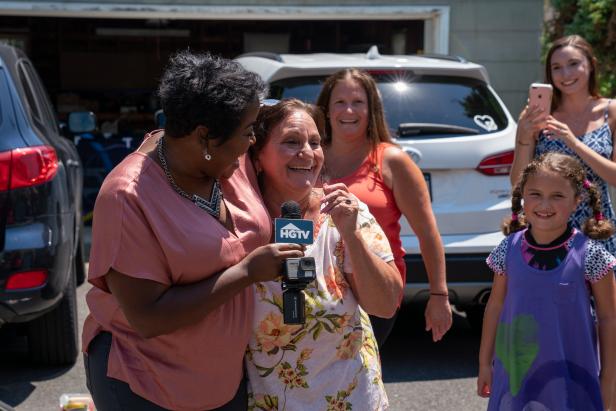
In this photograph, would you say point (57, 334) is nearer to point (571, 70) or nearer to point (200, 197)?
point (571, 70)

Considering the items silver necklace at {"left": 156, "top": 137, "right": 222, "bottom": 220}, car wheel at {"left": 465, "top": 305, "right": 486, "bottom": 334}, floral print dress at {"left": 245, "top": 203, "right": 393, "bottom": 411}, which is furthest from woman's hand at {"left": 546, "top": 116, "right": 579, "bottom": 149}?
car wheel at {"left": 465, "top": 305, "right": 486, "bottom": 334}

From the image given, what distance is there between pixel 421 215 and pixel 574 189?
0.58 meters

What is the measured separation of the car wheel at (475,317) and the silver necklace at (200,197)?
419 cm

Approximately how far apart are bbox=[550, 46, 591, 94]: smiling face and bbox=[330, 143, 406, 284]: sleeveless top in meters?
1.12

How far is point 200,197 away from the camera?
2412 millimetres

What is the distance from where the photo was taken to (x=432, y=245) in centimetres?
367

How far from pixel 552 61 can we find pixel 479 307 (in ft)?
7.89

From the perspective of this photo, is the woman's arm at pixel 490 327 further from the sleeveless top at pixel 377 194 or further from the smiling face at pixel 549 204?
the sleeveless top at pixel 377 194

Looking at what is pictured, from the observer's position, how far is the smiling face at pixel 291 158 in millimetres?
2725

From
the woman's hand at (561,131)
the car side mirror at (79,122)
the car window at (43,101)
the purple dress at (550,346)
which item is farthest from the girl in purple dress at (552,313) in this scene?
the car side mirror at (79,122)

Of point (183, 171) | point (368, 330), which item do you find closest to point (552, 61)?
point (368, 330)

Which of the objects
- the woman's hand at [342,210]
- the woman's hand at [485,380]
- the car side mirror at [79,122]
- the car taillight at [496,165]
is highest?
the woman's hand at [342,210]

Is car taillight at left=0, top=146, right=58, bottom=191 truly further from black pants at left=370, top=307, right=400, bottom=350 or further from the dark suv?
black pants at left=370, top=307, right=400, bottom=350

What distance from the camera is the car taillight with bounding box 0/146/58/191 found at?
4.79 m
